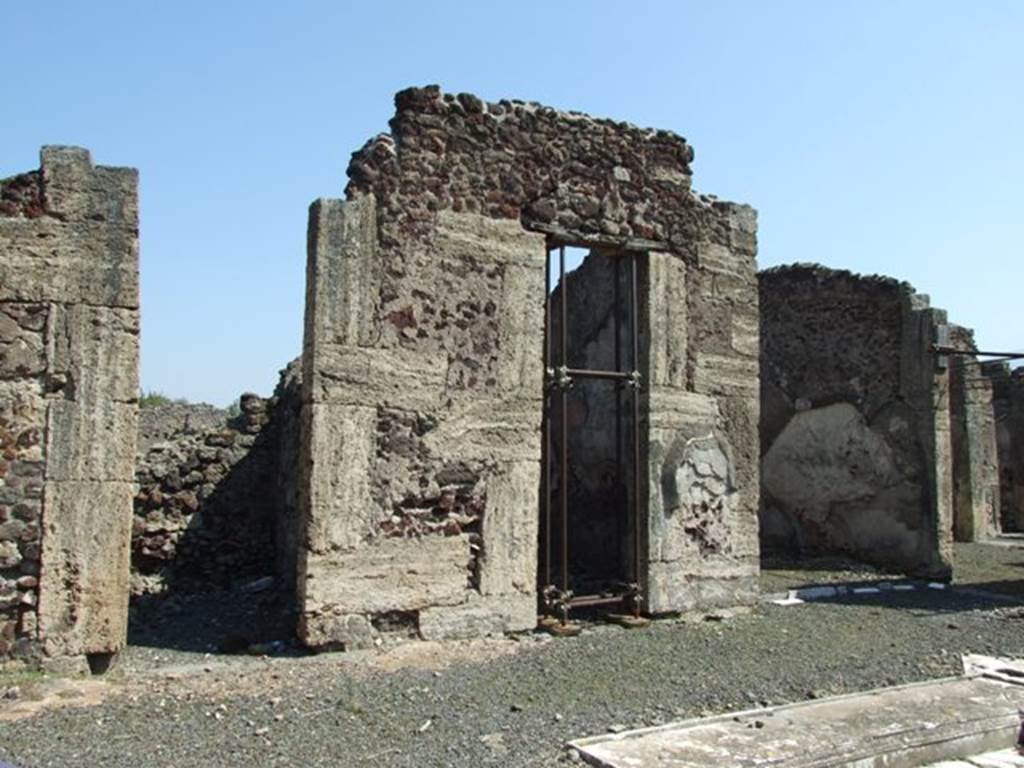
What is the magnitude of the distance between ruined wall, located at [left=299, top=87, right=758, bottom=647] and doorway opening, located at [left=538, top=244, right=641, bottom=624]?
0.64 ft

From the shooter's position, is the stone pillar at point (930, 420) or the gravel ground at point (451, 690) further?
the stone pillar at point (930, 420)

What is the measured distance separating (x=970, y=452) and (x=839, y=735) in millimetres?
11912

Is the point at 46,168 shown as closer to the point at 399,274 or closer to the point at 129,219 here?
the point at 129,219

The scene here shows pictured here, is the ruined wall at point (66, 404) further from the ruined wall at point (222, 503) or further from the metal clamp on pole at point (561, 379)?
the metal clamp on pole at point (561, 379)

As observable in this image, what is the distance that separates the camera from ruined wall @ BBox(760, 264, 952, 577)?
926 cm

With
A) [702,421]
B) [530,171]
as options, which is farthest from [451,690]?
[530,171]

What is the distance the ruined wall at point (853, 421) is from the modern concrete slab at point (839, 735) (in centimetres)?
490

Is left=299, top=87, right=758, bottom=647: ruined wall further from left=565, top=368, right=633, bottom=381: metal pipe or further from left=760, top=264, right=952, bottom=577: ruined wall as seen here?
left=760, top=264, right=952, bottom=577: ruined wall

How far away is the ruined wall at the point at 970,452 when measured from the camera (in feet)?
46.7

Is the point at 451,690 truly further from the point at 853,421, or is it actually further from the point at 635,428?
the point at 853,421

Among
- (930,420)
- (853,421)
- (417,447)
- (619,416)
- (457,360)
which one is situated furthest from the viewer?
(853,421)

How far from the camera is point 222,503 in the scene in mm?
7766

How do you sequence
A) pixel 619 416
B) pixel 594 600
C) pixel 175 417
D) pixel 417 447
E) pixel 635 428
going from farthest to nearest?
pixel 175 417, pixel 619 416, pixel 635 428, pixel 594 600, pixel 417 447

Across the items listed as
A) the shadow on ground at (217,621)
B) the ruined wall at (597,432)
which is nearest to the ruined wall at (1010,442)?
the ruined wall at (597,432)
